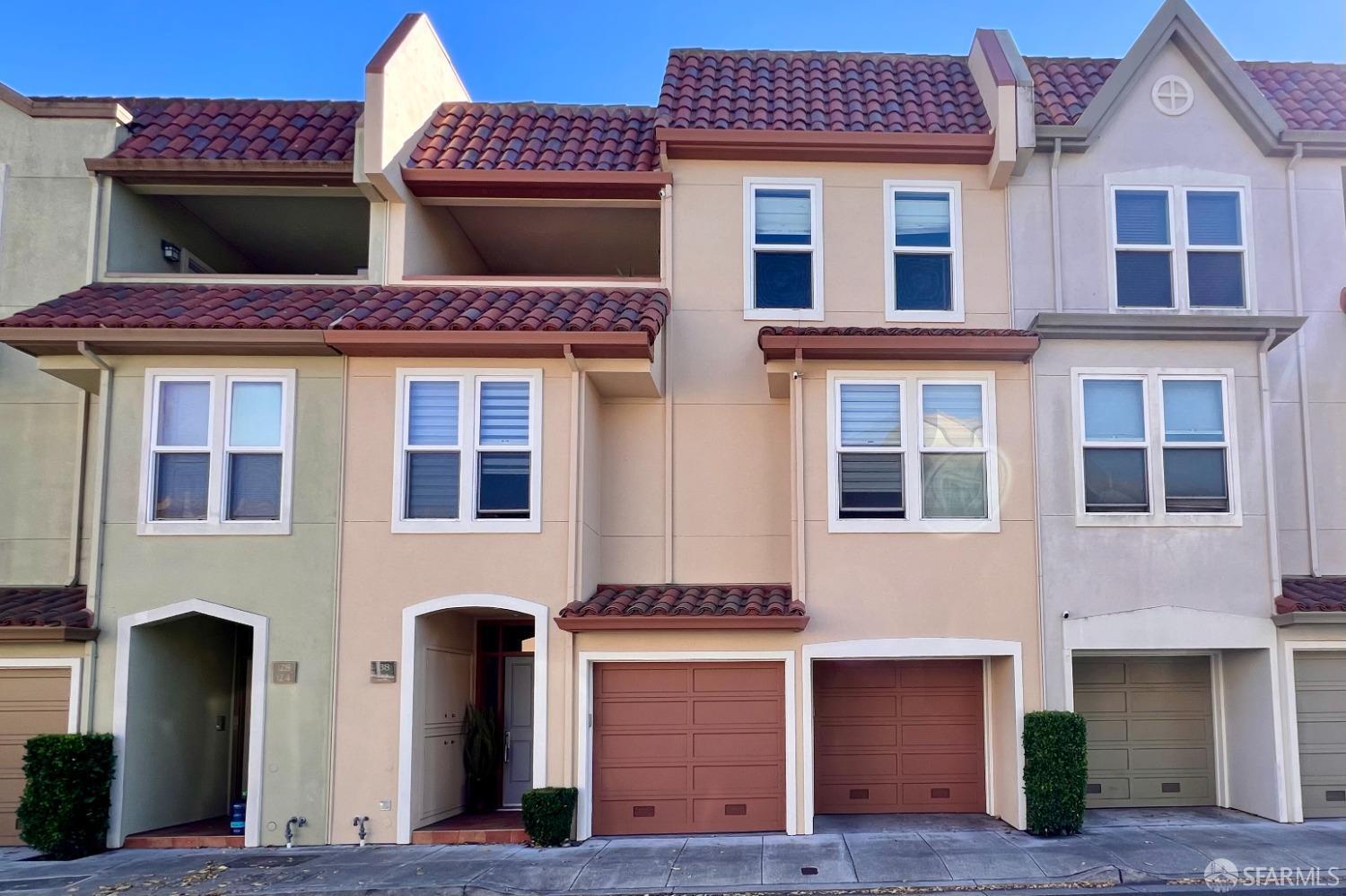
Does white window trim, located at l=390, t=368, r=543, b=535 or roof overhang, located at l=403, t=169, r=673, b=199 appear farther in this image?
roof overhang, located at l=403, t=169, r=673, b=199

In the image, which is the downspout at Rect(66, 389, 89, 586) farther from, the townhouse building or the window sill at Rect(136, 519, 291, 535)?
the window sill at Rect(136, 519, 291, 535)

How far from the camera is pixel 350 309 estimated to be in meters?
14.2

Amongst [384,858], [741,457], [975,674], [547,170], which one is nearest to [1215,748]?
[975,674]

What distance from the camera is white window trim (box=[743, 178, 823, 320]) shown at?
15.1 metres

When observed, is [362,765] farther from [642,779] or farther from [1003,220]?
[1003,220]

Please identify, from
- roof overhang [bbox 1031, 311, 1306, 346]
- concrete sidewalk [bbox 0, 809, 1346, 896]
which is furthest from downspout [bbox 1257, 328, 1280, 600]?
concrete sidewalk [bbox 0, 809, 1346, 896]

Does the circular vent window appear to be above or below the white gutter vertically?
above

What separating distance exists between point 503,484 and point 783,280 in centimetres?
470

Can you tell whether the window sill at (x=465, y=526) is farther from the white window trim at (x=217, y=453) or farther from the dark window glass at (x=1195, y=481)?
the dark window glass at (x=1195, y=481)

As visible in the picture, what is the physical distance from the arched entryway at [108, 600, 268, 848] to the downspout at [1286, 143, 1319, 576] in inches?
533

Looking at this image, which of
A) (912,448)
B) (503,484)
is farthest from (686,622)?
(912,448)

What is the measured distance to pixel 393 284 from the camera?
1506 cm

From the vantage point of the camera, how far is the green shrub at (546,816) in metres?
12.9

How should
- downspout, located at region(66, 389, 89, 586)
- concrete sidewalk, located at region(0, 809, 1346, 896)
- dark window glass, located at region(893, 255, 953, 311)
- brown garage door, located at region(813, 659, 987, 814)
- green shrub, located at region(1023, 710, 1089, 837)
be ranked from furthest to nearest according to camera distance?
dark window glass, located at region(893, 255, 953, 311) < brown garage door, located at region(813, 659, 987, 814) < downspout, located at region(66, 389, 89, 586) < green shrub, located at region(1023, 710, 1089, 837) < concrete sidewalk, located at region(0, 809, 1346, 896)
